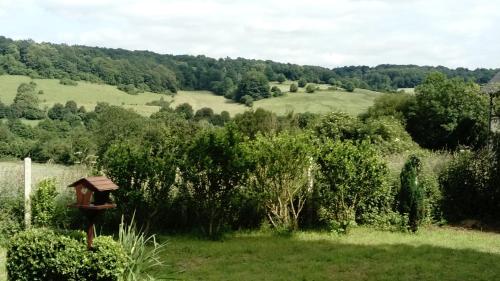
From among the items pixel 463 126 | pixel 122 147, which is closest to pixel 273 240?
pixel 122 147

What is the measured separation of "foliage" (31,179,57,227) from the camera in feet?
32.9

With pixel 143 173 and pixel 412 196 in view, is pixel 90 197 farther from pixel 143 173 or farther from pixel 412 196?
pixel 412 196

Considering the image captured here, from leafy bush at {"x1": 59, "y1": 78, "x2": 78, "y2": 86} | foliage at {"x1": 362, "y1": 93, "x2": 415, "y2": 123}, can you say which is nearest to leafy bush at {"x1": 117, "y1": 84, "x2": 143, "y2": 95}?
leafy bush at {"x1": 59, "y1": 78, "x2": 78, "y2": 86}

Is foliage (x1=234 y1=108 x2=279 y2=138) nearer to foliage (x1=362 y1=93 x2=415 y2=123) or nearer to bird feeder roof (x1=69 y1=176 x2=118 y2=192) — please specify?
foliage (x1=362 y1=93 x2=415 y2=123)

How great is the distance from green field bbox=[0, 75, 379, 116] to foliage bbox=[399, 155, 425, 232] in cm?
3979

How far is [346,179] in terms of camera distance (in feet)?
35.4

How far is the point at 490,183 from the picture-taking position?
491 inches

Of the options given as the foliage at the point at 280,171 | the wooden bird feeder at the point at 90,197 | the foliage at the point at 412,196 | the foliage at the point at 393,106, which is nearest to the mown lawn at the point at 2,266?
the wooden bird feeder at the point at 90,197

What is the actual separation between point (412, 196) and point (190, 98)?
2025 inches

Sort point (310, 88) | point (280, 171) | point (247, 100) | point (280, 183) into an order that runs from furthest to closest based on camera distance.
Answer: point (310, 88)
point (247, 100)
point (280, 183)
point (280, 171)

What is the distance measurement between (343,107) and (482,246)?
5042 centimetres

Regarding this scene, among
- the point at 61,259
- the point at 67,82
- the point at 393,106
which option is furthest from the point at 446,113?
the point at 61,259

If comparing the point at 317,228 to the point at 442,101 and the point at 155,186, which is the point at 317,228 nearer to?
the point at 155,186

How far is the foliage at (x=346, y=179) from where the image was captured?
1077cm
